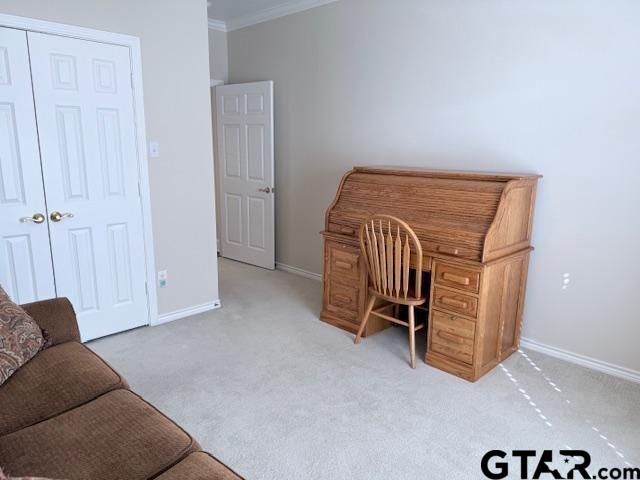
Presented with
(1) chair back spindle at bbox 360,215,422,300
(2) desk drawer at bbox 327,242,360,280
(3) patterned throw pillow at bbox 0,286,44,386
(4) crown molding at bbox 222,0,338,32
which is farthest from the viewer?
(4) crown molding at bbox 222,0,338,32

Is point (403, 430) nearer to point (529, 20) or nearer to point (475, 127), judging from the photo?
point (475, 127)

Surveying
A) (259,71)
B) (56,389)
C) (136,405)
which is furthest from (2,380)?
(259,71)

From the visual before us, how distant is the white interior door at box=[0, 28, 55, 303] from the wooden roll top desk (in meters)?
1.93

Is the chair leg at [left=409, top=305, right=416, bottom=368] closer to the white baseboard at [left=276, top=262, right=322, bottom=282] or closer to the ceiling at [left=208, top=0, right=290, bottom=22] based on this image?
the white baseboard at [left=276, top=262, right=322, bottom=282]

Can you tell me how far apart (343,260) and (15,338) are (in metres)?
2.00

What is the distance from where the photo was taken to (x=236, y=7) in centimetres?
437

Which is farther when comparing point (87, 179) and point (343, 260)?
point (343, 260)

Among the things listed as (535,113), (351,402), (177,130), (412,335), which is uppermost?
(535,113)

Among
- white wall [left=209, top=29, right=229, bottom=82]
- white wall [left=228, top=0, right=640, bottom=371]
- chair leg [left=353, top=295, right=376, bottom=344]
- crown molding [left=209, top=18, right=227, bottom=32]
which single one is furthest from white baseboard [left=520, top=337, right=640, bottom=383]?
crown molding [left=209, top=18, right=227, bottom=32]

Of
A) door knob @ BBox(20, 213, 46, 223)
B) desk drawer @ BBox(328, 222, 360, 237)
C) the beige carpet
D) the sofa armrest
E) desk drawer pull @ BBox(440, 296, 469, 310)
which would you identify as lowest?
the beige carpet

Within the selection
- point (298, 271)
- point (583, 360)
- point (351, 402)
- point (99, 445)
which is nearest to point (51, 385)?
point (99, 445)

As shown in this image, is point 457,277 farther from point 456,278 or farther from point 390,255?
point 390,255

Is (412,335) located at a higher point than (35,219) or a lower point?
lower

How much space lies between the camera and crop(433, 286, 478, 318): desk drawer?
2.63 m
